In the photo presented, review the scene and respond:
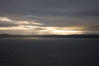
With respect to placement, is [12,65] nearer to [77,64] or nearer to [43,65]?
[43,65]

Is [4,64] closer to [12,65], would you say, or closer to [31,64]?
[12,65]

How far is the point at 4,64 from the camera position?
110ft

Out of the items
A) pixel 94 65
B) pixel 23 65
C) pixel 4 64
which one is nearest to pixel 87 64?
pixel 94 65

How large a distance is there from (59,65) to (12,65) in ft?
23.4

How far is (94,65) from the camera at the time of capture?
33.2 metres

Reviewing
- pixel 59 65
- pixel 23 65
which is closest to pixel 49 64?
pixel 59 65

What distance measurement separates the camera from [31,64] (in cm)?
3362

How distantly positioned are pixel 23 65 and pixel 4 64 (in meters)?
3.12

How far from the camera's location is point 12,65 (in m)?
32.6

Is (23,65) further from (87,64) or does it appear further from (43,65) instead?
(87,64)

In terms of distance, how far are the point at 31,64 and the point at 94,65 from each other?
9555 mm

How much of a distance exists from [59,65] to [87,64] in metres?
4.42

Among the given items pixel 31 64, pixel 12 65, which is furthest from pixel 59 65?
pixel 12 65

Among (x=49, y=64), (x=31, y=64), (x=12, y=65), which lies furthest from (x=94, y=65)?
(x=12, y=65)
